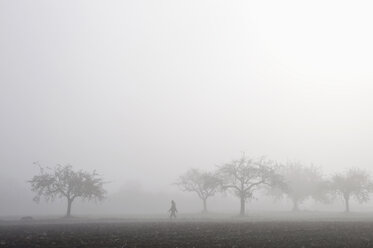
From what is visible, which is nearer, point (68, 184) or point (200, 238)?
point (200, 238)

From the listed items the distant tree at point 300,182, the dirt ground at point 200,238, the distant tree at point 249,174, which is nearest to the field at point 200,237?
the dirt ground at point 200,238

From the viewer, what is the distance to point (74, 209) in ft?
434

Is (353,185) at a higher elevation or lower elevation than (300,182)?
lower

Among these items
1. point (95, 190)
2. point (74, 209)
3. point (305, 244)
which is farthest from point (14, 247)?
point (74, 209)

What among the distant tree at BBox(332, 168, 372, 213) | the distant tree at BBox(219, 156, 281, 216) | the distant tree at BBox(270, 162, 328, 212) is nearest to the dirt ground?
the distant tree at BBox(219, 156, 281, 216)

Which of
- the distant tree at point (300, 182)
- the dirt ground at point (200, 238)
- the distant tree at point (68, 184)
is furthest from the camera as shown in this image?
the distant tree at point (300, 182)

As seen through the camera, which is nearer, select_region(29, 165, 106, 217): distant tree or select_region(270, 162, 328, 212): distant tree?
select_region(29, 165, 106, 217): distant tree

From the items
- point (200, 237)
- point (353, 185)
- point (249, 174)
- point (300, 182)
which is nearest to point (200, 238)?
point (200, 237)

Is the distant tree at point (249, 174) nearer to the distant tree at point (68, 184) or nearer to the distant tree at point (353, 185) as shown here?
the distant tree at point (353, 185)

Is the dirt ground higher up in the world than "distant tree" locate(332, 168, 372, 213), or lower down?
lower down

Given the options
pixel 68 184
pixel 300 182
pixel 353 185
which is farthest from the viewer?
pixel 300 182

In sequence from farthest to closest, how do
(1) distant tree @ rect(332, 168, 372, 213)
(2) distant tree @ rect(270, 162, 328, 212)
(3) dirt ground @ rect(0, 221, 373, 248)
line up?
(2) distant tree @ rect(270, 162, 328, 212), (1) distant tree @ rect(332, 168, 372, 213), (3) dirt ground @ rect(0, 221, 373, 248)

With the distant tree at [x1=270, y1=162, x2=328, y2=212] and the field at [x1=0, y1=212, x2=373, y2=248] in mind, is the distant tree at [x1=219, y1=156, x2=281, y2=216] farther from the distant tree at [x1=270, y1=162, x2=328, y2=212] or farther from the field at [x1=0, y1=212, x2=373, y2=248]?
the field at [x1=0, y1=212, x2=373, y2=248]

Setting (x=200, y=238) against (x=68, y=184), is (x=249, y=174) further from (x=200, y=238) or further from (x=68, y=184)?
(x=200, y=238)
